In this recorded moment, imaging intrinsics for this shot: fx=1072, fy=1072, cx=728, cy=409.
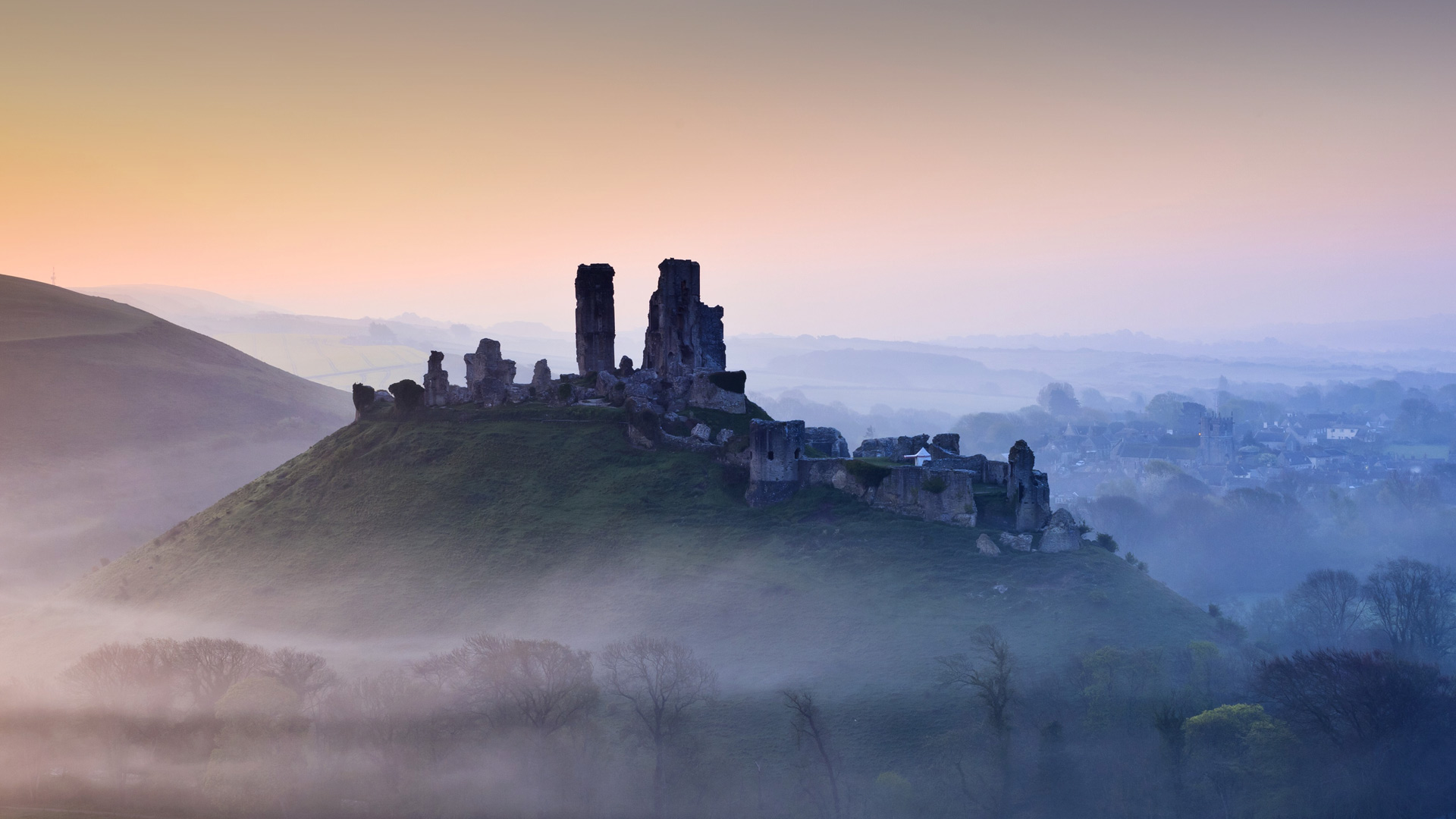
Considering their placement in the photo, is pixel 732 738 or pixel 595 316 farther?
pixel 595 316

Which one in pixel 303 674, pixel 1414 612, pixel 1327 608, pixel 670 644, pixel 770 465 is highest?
pixel 770 465

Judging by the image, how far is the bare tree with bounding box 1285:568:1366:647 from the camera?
8388 centimetres

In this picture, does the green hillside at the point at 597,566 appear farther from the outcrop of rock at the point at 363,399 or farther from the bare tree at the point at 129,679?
the bare tree at the point at 129,679

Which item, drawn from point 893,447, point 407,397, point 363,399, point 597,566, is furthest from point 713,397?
point 363,399

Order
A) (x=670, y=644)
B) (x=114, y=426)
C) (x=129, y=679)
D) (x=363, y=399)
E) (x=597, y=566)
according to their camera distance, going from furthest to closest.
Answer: (x=114, y=426), (x=363, y=399), (x=597, y=566), (x=129, y=679), (x=670, y=644)

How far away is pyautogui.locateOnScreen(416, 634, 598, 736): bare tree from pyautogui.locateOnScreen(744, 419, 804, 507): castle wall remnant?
17755 mm

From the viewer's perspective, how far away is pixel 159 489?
136 m

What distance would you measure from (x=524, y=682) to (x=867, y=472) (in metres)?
26.2

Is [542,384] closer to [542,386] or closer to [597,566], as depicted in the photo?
[542,386]

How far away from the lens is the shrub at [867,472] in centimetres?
6944

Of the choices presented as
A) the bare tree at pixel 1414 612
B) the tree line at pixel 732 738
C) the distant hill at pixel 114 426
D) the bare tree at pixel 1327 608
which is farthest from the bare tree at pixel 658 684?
the distant hill at pixel 114 426

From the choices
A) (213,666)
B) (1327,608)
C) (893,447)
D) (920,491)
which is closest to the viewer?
(213,666)

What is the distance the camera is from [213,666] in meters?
59.6

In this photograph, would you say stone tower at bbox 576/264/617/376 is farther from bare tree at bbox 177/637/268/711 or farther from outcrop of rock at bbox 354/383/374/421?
bare tree at bbox 177/637/268/711
